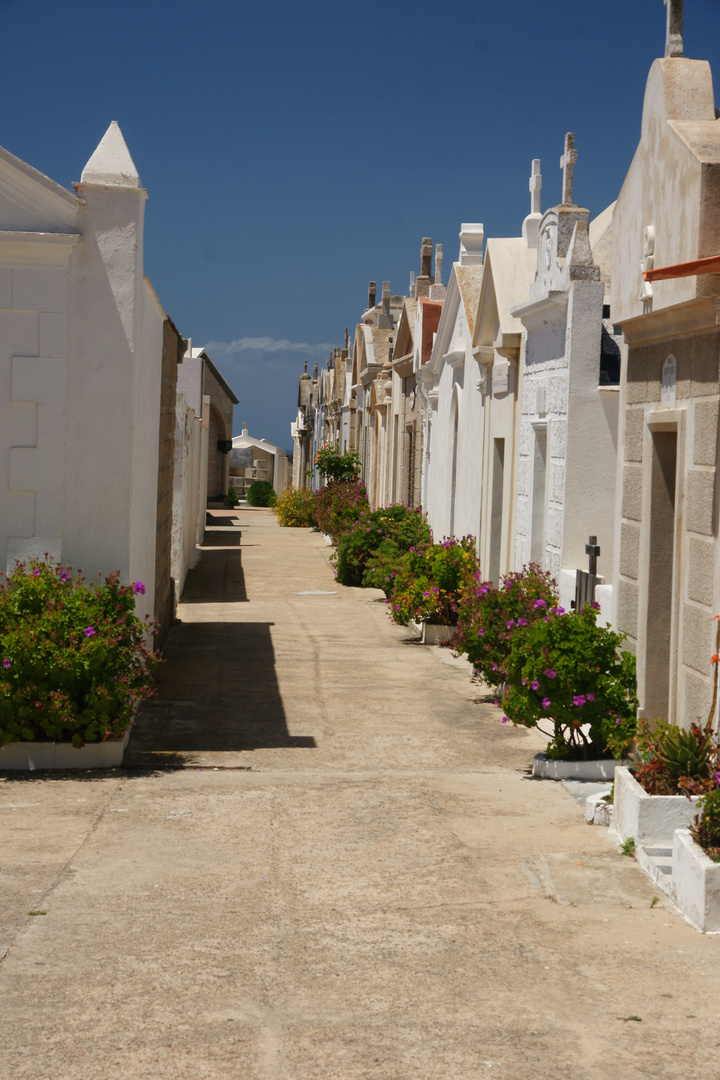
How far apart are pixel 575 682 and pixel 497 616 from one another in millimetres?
1997

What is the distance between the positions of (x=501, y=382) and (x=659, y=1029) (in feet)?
29.1

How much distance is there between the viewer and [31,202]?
7906mm

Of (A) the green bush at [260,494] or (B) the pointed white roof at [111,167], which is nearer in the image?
(B) the pointed white roof at [111,167]

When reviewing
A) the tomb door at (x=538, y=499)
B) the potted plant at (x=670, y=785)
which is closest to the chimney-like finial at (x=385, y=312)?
the tomb door at (x=538, y=499)

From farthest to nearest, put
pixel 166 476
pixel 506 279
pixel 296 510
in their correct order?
pixel 296 510 → pixel 166 476 → pixel 506 279

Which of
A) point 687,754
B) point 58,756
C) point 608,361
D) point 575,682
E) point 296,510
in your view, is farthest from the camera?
point 296,510

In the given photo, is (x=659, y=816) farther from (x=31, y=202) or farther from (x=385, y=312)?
(x=385, y=312)

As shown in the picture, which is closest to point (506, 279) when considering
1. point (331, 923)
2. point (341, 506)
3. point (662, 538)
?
point (662, 538)

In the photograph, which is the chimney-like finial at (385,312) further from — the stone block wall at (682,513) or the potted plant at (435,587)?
the stone block wall at (682,513)

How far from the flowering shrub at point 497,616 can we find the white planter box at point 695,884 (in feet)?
11.3

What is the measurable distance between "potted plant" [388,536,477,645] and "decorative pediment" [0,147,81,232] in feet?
21.5

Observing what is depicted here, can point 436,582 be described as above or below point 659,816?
above

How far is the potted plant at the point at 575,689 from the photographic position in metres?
7.11

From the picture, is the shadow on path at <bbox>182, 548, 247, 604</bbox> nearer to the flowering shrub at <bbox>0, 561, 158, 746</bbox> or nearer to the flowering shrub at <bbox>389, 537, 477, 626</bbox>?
the flowering shrub at <bbox>389, 537, 477, 626</bbox>
